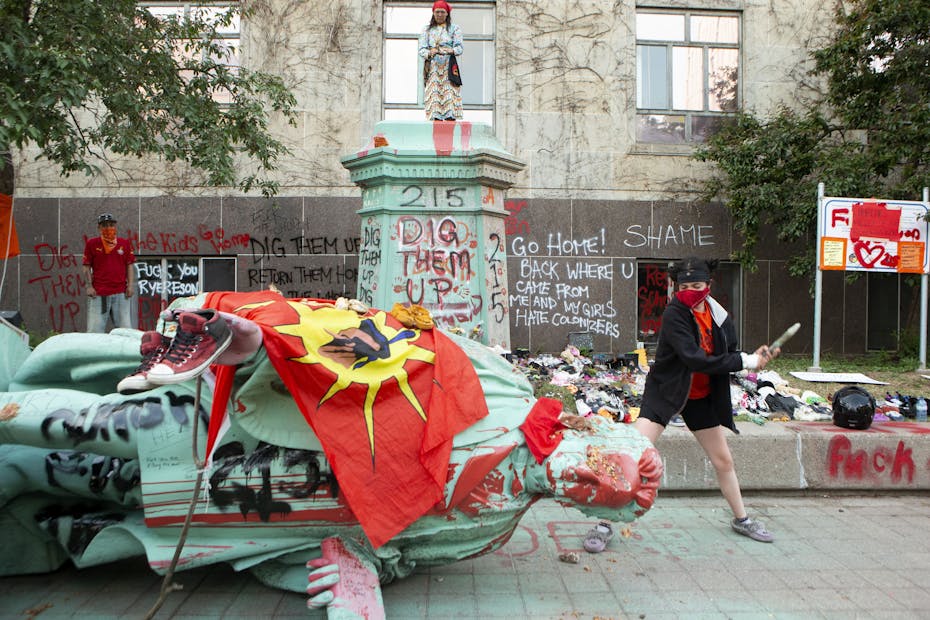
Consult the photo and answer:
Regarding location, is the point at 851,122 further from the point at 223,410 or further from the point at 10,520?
the point at 10,520

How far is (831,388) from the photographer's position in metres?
6.57

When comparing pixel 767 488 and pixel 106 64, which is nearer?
pixel 767 488

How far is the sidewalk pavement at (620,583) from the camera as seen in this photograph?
114 inches

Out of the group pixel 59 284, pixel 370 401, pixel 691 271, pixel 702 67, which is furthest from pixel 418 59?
pixel 370 401

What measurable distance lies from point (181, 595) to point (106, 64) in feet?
19.1

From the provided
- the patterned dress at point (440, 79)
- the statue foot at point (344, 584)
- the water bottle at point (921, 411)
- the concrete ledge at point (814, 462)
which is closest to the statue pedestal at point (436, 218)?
the patterned dress at point (440, 79)

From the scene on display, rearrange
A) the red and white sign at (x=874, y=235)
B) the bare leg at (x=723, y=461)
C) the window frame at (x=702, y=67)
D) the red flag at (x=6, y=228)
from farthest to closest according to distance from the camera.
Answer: the window frame at (x=702, y=67) → the red flag at (x=6, y=228) → the red and white sign at (x=874, y=235) → the bare leg at (x=723, y=461)

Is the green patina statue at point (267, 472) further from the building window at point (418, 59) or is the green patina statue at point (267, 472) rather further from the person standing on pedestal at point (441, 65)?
the building window at point (418, 59)

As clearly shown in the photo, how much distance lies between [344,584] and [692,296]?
247cm

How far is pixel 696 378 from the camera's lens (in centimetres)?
385

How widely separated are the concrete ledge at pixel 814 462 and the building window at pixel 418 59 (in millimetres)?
7560

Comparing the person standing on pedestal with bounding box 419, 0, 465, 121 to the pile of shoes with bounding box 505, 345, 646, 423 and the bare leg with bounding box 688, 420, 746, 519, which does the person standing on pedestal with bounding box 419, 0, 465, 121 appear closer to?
the pile of shoes with bounding box 505, 345, 646, 423

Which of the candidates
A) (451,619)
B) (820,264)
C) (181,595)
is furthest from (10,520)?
(820,264)

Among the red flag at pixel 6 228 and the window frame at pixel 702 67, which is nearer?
the red flag at pixel 6 228
